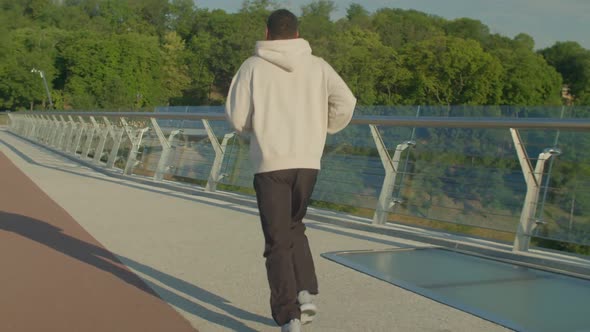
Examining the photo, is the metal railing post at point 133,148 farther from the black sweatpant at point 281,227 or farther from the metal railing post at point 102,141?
the black sweatpant at point 281,227

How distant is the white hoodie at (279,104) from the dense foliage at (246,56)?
3646 inches

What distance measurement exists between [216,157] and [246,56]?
332 ft

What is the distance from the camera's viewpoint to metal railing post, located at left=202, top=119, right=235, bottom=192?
1262cm

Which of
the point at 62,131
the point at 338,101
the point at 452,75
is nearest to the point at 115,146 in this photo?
the point at 62,131

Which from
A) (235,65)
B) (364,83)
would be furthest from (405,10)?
(364,83)

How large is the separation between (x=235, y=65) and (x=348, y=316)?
113 metres

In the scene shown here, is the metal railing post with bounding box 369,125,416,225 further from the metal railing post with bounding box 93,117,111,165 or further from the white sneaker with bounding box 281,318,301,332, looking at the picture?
the metal railing post with bounding box 93,117,111,165

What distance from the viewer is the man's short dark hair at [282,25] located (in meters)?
4.63

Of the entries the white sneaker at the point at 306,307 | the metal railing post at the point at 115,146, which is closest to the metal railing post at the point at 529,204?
the white sneaker at the point at 306,307

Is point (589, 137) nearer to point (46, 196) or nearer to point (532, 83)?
point (46, 196)

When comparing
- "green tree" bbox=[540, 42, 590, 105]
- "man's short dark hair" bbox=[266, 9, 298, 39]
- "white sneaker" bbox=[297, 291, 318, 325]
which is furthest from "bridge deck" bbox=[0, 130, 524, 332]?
"green tree" bbox=[540, 42, 590, 105]

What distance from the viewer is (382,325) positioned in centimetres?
481

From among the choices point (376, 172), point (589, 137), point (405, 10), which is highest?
point (405, 10)

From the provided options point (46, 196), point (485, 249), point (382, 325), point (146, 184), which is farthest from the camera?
point (146, 184)
